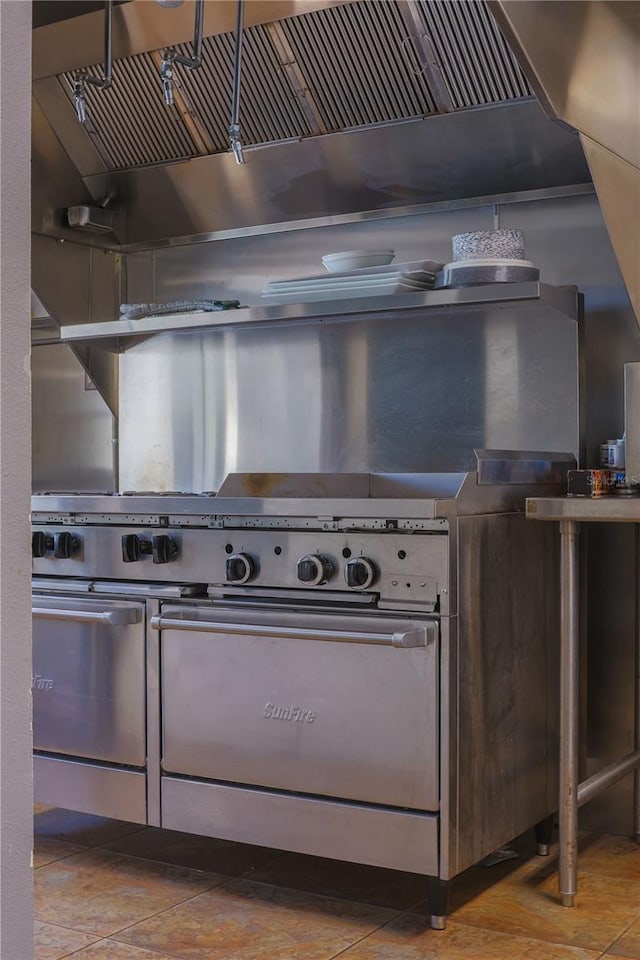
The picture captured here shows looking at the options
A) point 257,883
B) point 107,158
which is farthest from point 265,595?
point 107,158

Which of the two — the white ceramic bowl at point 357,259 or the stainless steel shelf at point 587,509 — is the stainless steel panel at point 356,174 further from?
the stainless steel shelf at point 587,509

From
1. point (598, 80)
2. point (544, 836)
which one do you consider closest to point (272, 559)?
point (544, 836)

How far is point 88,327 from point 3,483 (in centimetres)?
290

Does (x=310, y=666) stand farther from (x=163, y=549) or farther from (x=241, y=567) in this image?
(x=163, y=549)

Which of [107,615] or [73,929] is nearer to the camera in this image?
[73,929]

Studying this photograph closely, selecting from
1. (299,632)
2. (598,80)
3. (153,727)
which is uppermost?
(598,80)

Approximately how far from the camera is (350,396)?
11.8 feet

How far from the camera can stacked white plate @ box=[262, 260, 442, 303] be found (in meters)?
3.16

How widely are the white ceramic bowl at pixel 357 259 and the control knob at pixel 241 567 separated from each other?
1034mm

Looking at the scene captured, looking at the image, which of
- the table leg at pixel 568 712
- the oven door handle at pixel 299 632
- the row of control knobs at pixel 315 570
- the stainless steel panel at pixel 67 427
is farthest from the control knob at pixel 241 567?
the stainless steel panel at pixel 67 427

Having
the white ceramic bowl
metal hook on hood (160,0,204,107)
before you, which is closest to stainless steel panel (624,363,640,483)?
the white ceramic bowl

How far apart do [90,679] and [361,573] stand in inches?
34.5

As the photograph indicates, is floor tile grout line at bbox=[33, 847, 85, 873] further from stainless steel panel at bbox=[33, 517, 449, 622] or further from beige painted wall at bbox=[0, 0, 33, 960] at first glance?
beige painted wall at bbox=[0, 0, 33, 960]

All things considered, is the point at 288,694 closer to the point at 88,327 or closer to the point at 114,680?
the point at 114,680
